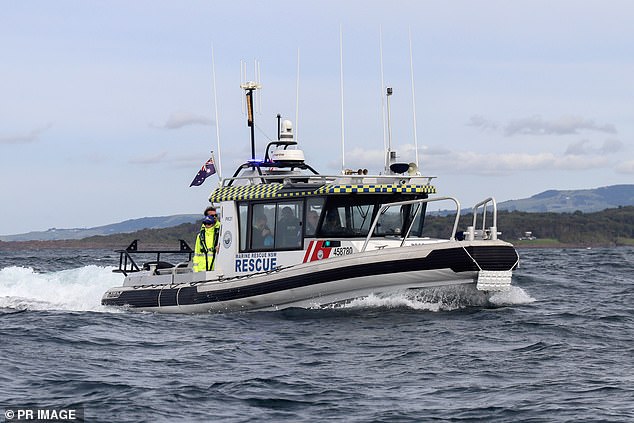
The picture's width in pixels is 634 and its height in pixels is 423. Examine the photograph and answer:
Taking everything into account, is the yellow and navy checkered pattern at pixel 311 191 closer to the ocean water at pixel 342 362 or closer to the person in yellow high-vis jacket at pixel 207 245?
the person in yellow high-vis jacket at pixel 207 245

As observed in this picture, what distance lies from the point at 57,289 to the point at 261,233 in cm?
897

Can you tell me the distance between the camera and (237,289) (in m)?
16.6

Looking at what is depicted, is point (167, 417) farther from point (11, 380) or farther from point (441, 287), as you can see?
point (441, 287)

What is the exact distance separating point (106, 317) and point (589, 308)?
8791 millimetres

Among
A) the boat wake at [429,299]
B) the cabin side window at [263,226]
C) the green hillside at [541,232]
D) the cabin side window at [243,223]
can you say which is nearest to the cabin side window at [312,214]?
the cabin side window at [263,226]

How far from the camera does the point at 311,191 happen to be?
16672mm

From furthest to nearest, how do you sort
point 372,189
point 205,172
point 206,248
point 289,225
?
point 205,172 < point 206,248 < point 289,225 < point 372,189

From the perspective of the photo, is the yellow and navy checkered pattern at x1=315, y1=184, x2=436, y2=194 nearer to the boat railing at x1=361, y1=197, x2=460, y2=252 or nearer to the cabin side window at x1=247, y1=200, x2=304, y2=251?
the boat railing at x1=361, y1=197, x2=460, y2=252

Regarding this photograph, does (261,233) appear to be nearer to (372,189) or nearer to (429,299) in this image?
(372,189)

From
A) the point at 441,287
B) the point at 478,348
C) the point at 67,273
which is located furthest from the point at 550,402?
the point at 67,273

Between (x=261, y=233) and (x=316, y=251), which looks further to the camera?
(x=261, y=233)

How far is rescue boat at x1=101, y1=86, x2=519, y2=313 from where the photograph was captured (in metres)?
15.2

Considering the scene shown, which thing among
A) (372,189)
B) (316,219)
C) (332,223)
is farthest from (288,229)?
(372,189)

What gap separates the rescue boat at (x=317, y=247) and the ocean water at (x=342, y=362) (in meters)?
0.50
